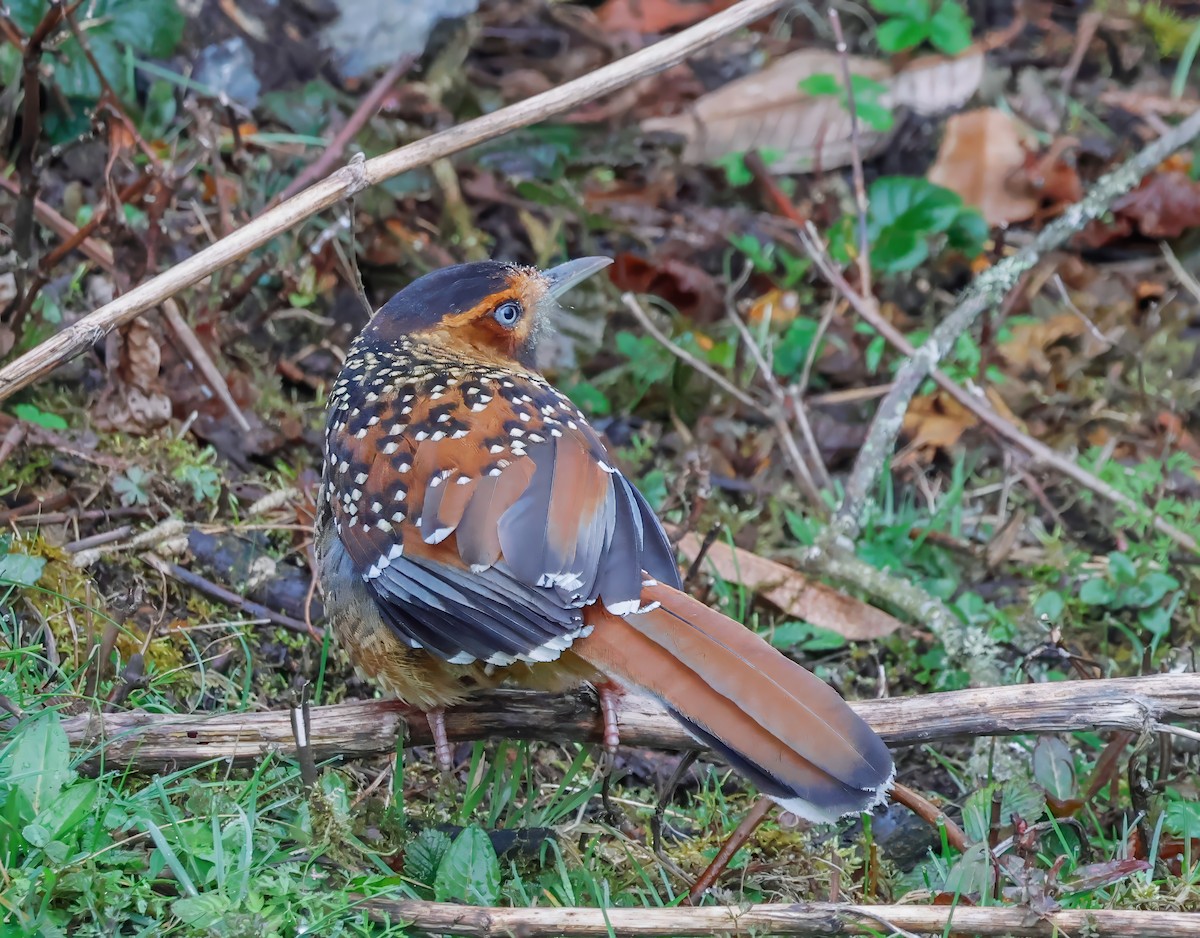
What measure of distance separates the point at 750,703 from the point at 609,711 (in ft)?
1.54

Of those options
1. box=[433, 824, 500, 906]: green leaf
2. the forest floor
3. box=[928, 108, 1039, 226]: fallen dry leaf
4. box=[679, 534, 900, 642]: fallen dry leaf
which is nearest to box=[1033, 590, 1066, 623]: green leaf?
the forest floor

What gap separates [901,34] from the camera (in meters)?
6.28

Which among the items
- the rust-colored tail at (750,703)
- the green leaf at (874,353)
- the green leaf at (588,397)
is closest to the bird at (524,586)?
the rust-colored tail at (750,703)

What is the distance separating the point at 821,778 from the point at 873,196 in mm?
3404

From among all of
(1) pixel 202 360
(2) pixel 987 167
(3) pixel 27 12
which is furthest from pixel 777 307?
(3) pixel 27 12

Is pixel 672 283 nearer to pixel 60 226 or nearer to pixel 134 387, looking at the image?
pixel 134 387

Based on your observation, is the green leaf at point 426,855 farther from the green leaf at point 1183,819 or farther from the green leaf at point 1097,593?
the green leaf at point 1097,593

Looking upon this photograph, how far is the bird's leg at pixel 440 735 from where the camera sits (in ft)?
10.1

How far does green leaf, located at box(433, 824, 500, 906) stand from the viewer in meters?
2.86

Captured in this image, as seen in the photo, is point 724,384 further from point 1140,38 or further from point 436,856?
point 1140,38

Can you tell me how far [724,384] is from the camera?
4848 mm

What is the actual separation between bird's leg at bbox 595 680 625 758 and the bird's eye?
1211 millimetres

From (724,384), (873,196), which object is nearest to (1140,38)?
(873,196)

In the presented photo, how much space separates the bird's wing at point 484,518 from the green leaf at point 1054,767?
1.08 metres
